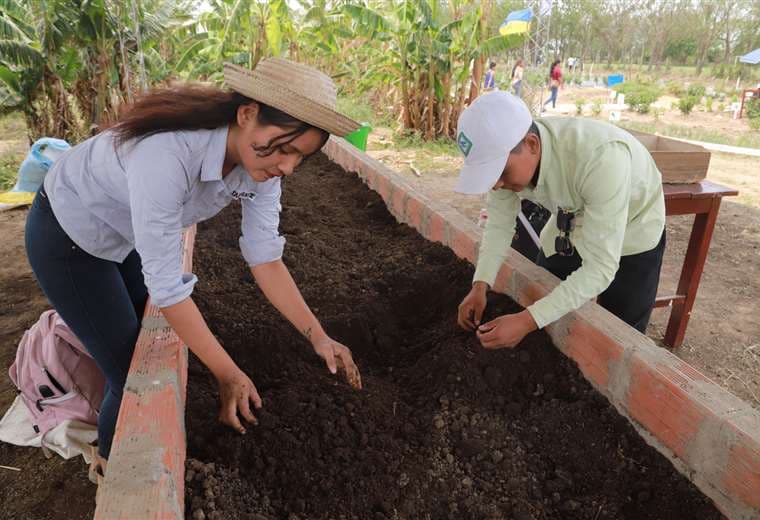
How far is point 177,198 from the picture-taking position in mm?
1342

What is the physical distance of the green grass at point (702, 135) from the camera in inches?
459

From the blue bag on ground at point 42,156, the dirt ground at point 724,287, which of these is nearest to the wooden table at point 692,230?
the dirt ground at point 724,287

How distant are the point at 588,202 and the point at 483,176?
0.39 m

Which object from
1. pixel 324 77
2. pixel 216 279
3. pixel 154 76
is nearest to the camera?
pixel 324 77

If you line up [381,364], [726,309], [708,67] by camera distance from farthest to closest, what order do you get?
[708,67], [726,309], [381,364]

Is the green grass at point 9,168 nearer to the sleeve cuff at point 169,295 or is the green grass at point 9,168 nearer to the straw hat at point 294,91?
the sleeve cuff at point 169,295

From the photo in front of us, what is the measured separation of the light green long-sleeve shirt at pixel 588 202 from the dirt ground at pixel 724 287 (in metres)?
1.45

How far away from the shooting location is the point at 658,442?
5.44 feet

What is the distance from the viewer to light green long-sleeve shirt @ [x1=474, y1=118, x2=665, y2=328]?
1730mm

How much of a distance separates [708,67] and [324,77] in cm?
3866

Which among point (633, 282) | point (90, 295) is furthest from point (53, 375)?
point (633, 282)

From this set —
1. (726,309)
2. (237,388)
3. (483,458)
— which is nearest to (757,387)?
(726,309)

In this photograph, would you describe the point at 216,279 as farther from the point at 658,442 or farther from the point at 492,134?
the point at 658,442

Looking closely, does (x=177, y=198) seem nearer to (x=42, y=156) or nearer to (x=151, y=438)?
(x=151, y=438)
